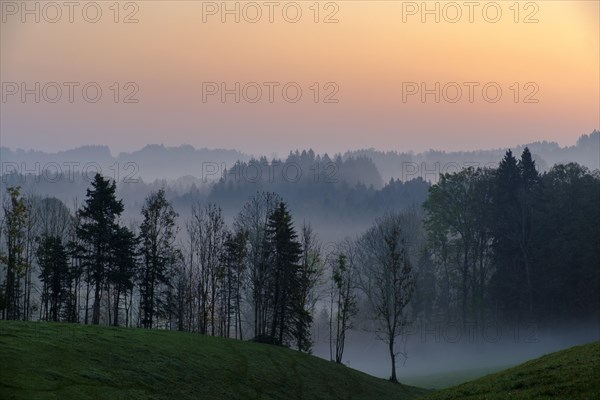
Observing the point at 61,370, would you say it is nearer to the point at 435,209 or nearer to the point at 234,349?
the point at 234,349

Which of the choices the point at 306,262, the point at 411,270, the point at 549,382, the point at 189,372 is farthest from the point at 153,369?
the point at 411,270

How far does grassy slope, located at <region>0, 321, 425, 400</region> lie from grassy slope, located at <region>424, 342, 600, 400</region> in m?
14.0

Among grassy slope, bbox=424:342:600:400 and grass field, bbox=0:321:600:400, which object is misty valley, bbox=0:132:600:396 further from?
grassy slope, bbox=424:342:600:400

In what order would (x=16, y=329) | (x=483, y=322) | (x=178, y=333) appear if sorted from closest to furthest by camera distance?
(x=16, y=329) → (x=178, y=333) → (x=483, y=322)

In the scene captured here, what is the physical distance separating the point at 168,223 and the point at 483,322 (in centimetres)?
4959

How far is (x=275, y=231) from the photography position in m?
73.2

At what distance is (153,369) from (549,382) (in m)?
24.0

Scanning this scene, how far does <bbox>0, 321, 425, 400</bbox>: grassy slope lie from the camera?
34.2 metres

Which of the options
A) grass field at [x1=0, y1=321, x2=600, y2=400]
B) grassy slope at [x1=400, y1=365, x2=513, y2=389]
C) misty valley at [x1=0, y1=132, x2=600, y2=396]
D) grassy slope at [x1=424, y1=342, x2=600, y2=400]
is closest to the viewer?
grassy slope at [x1=424, y1=342, x2=600, y2=400]

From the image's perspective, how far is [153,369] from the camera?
41781 millimetres

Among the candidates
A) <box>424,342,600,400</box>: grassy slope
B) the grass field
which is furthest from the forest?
<box>424,342,600,400</box>: grassy slope

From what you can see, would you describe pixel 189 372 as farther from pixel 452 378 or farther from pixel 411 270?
pixel 411 270

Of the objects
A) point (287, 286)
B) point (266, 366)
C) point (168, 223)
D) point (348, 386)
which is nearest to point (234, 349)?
point (266, 366)

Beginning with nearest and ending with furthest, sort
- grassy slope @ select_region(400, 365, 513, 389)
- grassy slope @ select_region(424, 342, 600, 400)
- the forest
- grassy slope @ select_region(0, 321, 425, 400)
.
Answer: grassy slope @ select_region(424, 342, 600, 400), grassy slope @ select_region(0, 321, 425, 400), the forest, grassy slope @ select_region(400, 365, 513, 389)
